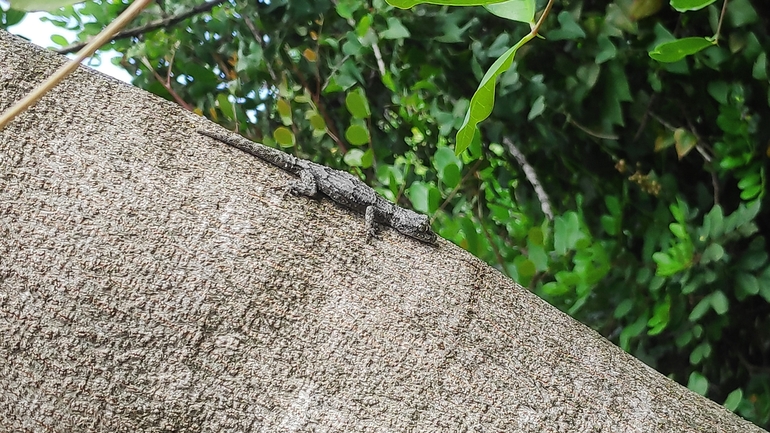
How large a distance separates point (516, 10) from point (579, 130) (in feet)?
3.48

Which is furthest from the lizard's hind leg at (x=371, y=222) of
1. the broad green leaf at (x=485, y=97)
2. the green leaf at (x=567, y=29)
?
the green leaf at (x=567, y=29)

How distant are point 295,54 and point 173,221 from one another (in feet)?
3.97

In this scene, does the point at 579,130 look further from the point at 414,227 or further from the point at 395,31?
the point at 414,227

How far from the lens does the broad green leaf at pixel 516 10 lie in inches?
18.8

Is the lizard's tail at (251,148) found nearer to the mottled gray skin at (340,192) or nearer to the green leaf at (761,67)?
the mottled gray skin at (340,192)

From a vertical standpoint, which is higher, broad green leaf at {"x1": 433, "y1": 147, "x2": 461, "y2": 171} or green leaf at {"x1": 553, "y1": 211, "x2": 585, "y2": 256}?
broad green leaf at {"x1": 433, "y1": 147, "x2": 461, "y2": 171}

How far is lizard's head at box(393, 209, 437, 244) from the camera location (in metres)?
0.83

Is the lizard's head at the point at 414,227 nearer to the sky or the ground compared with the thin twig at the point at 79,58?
nearer to the ground

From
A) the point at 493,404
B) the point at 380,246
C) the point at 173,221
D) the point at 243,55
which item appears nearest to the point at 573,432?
the point at 493,404

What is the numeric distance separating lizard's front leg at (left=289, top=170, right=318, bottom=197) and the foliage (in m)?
0.41

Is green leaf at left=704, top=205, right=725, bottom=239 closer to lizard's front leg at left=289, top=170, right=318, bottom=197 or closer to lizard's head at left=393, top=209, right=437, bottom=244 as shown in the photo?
lizard's head at left=393, top=209, right=437, bottom=244

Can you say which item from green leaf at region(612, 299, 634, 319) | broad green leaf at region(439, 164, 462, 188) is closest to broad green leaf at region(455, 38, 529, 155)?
broad green leaf at region(439, 164, 462, 188)

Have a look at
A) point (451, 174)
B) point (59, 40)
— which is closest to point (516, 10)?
point (451, 174)

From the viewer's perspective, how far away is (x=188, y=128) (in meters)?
0.81
